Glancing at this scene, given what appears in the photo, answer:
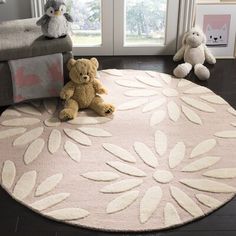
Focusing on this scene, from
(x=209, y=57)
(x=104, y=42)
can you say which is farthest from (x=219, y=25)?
(x=104, y=42)

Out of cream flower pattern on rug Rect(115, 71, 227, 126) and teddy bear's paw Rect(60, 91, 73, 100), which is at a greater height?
teddy bear's paw Rect(60, 91, 73, 100)

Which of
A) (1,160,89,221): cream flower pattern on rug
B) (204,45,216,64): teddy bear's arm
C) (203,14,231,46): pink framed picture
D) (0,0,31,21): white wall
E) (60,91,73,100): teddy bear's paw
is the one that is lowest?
(1,160,89,221): cream flower pattern on rug

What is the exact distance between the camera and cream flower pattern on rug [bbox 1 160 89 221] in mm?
1838

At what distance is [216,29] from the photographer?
11.0 ft

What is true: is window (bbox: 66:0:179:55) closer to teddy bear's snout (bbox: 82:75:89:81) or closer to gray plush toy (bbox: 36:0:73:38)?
gray plush toy (bbox: 36:0:73:38)

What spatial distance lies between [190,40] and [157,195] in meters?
A: 1.57

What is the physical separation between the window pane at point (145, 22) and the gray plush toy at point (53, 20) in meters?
0.79

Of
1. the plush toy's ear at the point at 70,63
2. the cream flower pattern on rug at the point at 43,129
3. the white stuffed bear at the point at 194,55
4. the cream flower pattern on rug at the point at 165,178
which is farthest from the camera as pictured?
the white stuffed bear at the point at 194,55

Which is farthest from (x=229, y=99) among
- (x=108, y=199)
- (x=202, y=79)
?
(x=108, y=199)

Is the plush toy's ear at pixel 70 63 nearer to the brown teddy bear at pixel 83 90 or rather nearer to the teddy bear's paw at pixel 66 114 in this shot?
the brown teddy bear at pixel 83 90

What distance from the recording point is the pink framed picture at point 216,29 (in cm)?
331

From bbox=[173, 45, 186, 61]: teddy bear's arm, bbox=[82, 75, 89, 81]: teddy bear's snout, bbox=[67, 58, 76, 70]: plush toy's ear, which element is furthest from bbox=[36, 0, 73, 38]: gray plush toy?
bbox=[173, 45, 186, 61]: teddy bear's arm

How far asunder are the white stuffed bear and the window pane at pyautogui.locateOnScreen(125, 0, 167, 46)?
222 millimetres

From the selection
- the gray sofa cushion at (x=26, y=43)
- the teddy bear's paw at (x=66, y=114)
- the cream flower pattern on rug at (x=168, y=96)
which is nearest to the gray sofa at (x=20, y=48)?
the gray sofa cushion at (x=26, y=43)
